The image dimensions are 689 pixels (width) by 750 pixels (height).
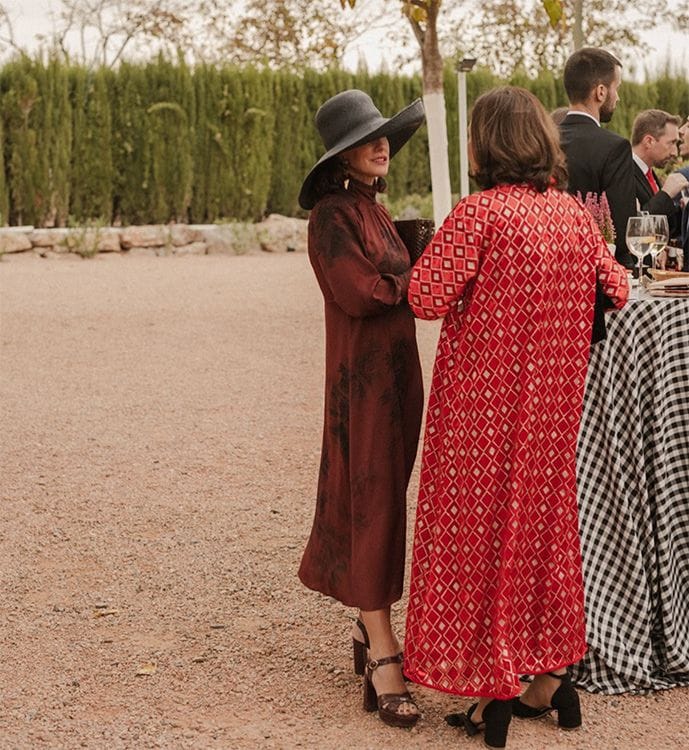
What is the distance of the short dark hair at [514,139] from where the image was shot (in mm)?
3297

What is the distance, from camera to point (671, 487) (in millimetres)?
3906

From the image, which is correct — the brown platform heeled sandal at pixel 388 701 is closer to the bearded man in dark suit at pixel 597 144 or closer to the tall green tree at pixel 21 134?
the bearded man in dark suit at pixel 597 144

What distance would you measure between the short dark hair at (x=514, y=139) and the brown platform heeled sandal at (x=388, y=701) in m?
1.48

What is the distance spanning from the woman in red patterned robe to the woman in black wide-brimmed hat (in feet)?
0.56

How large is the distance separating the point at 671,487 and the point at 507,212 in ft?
3.83

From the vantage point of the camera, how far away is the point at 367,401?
3.64 m

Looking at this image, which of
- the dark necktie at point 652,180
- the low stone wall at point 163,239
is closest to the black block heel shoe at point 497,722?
the dark necktie at point 652,180

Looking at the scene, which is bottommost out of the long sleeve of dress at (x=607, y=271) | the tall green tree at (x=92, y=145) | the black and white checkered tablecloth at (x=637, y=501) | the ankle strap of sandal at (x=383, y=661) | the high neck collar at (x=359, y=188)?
the ankle strap of sandal at (x=383, y=661)

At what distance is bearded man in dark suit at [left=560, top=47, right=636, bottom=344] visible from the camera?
17.0 feet

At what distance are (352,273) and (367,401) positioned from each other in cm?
39

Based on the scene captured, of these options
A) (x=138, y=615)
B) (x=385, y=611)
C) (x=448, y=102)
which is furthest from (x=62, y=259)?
(x=385, y=611)

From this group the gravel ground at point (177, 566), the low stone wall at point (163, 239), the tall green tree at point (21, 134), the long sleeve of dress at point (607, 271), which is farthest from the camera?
the tall green tree at point (21, 134)

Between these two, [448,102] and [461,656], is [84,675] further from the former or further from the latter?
[448,102]

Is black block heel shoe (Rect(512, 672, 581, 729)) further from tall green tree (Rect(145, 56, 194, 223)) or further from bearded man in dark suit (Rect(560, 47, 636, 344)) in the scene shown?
tall green tree (Rect(145, 56, 194, 223))
